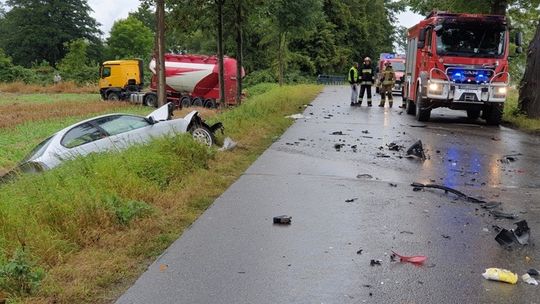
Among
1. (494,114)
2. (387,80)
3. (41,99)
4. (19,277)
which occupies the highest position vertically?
(387,80)

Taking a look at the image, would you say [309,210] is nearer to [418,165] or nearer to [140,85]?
[418,165]

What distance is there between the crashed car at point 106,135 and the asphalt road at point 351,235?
1.91m

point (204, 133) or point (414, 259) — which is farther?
point (204, 133)

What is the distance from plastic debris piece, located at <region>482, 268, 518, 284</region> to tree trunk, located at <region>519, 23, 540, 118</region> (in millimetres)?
14430

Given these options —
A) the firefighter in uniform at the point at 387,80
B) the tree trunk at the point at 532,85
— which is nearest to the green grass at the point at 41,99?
the firefighter in uniform at the point at 387,80

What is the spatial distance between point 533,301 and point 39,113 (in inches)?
1219

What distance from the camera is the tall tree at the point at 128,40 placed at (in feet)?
318

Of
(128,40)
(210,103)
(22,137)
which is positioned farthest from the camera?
(128,40)

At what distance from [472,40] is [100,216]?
13.5 m

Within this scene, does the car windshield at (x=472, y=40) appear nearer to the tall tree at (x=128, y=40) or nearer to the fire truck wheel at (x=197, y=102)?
the fire truck wheel at (x=197, y=102)

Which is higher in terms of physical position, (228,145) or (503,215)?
(228,145)

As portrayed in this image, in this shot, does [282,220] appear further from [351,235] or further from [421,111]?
[421,111]

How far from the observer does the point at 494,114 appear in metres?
17.2

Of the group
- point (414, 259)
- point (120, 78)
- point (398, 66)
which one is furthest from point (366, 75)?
point (120, 78)
